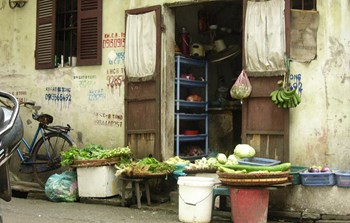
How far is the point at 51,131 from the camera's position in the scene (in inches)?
365

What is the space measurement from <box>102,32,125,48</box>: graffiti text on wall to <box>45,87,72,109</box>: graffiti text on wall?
1306 millimetres

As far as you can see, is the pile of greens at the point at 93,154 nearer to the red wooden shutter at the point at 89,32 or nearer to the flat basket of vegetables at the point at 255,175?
the red wooden shutter at the point at 89,32

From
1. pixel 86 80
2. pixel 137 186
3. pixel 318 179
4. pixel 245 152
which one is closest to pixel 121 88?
pixel 86 80

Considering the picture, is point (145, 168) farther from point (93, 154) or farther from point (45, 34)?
point (45, 34)

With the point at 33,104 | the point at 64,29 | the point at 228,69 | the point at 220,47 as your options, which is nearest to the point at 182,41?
the point at 220,47

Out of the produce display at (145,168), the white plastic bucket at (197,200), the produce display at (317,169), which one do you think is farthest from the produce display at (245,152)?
the produce display at (145,168)

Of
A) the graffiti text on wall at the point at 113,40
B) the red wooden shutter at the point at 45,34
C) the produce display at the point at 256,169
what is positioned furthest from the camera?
the red wooden shutter at the point at 45,34

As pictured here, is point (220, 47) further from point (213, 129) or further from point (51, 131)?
point (51, 131)

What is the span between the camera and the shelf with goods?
8703 mm

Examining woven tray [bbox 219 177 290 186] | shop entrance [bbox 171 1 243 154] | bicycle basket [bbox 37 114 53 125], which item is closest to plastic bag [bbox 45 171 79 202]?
bicycle basket [bbox 37 114 53 125]

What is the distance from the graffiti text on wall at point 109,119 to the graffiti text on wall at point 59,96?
2.75 feet

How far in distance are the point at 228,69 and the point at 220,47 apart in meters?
0.84

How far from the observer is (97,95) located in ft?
29.9

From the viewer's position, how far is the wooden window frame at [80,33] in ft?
29.9
